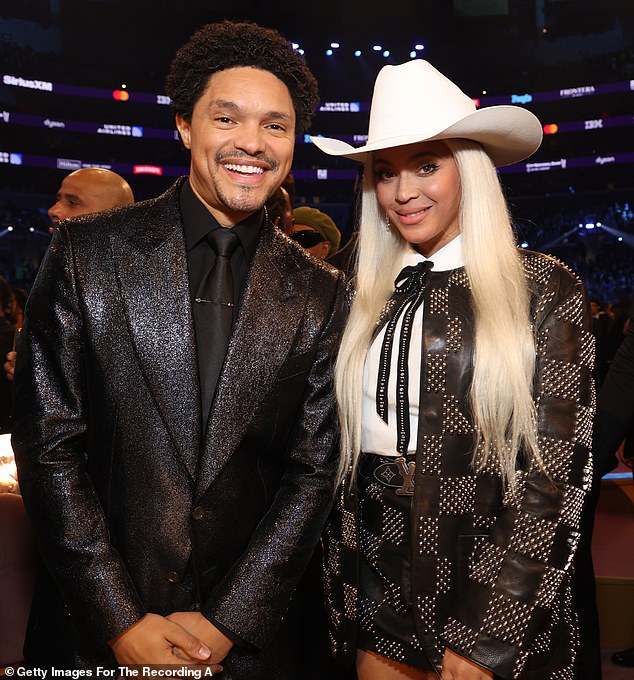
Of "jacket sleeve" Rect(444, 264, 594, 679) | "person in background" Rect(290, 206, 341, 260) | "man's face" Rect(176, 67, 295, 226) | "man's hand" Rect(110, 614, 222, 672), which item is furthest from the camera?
"person in background" Rect(290, 206, 341, 260)

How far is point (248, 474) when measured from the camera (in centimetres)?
172

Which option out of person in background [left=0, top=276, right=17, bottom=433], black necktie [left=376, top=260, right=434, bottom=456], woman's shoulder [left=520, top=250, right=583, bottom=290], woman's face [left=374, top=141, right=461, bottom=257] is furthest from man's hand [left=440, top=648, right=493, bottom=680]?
person in background [left=0, top=276, right=17, bottom=433]

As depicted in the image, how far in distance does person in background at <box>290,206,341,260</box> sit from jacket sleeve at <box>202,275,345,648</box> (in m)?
1.45

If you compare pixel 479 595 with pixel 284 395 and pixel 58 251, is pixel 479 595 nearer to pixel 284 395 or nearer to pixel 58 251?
pixel 284 395

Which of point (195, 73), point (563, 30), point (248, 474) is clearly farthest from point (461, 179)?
point (563, 30)

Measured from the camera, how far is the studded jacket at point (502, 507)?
1.69m

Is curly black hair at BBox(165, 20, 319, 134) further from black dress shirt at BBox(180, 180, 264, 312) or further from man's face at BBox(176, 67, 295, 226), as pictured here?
black dress shirt at BBox(180, 180, 264, 312)

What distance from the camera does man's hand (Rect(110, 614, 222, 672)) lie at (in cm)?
156

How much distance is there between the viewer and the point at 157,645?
61.5 inches

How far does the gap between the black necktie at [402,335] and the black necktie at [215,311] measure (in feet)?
1.35

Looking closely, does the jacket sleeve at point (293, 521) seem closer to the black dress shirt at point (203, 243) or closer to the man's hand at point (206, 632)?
the man's hand at point (206, 632)

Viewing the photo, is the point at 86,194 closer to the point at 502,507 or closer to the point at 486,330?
the point at 486,330

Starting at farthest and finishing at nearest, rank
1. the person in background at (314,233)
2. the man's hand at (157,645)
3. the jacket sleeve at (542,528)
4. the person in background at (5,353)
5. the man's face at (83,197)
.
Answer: the person in background at (5,353), the person in background at (314,233), the man's face at (83,197), the jacket sleeve at (542,528), the man's hand at (157,645)

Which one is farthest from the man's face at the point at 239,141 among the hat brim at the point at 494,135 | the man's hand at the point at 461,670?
the man's hand at the point at 461,670
